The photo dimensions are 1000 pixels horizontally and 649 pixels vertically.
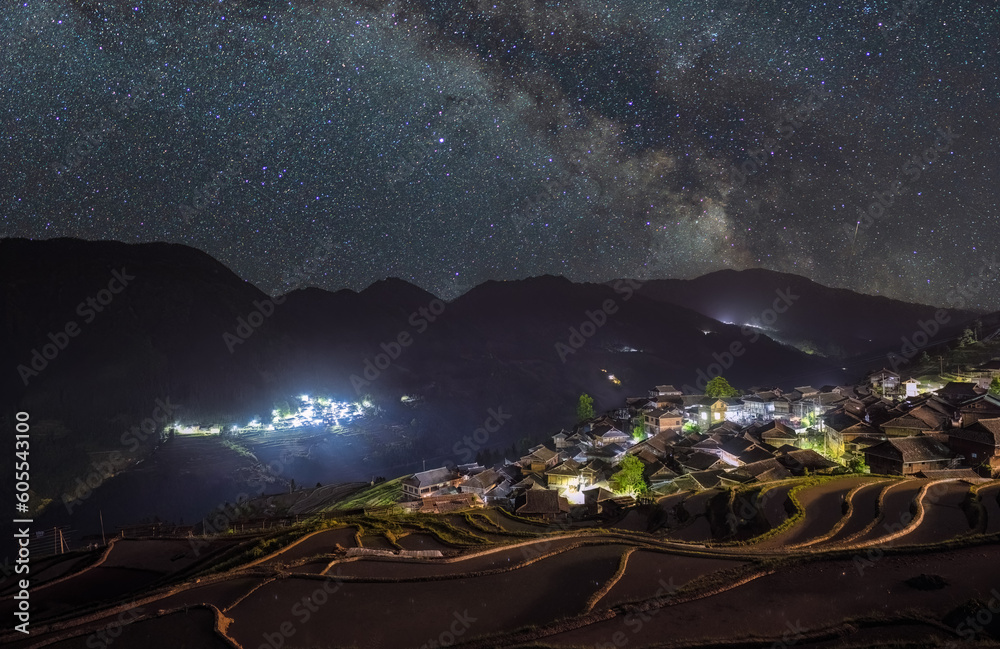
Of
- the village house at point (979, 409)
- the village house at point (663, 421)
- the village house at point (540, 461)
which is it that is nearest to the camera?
the village house at point (979, 409)

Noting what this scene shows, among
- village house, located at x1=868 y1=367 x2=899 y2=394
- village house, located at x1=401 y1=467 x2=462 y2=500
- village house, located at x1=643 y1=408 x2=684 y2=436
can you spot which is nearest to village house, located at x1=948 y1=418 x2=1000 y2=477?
village house, located at x1=643 y1=408 x2=684 y2=436

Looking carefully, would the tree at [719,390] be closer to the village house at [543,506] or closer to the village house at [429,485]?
the village house at [543,506]

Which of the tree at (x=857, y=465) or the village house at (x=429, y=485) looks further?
the village house at (x=429, y=485)

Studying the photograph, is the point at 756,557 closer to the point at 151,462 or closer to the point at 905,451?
the point at 905,451

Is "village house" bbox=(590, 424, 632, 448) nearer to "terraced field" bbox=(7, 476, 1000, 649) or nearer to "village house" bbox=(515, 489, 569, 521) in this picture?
"village house" bbox=(515, 489, 569, 521)

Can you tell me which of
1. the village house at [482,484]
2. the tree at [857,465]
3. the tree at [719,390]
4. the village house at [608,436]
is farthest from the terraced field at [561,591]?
the tree at [719,390]

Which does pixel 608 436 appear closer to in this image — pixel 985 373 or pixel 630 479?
pixel 630 479
